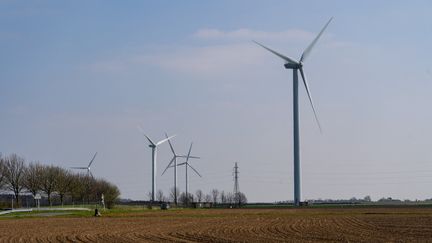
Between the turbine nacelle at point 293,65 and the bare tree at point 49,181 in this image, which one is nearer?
the turbine nacelle at point 293,65

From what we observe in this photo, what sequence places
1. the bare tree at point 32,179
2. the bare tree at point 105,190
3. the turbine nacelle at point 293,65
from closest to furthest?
the turbine nacelle at point 293,65
the bare tree at point 32,179
the bare tree at point 105,190

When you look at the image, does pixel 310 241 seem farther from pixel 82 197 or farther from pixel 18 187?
pixel 82 197

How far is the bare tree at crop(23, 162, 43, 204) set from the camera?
12912 cm

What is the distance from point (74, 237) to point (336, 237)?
13148mm

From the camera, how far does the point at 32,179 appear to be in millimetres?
130125

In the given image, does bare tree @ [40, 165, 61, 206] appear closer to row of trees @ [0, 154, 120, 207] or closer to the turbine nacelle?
row of trees @ [0, 154, 120, 207]

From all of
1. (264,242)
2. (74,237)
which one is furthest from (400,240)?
(74,237)

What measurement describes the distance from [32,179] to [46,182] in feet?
14.4

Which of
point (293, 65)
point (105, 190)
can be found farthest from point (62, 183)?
point (293, 65)

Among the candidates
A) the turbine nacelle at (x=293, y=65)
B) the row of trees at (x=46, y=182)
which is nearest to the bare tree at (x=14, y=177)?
the row of trees at (x=46, y=182)

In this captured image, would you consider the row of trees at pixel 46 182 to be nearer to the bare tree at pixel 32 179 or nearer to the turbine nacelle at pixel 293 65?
the bare tree at pixel 32 179

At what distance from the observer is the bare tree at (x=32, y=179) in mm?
129125

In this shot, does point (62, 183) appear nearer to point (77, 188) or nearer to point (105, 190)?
point (77, 188)

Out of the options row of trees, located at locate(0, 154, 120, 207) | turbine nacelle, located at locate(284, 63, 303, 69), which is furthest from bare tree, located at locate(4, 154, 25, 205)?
turbine nacelle, located at locate(284, 63, 303, 69)
